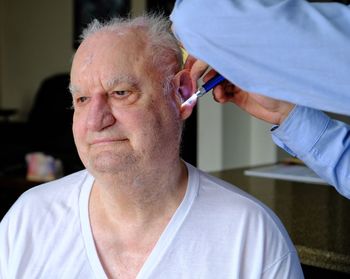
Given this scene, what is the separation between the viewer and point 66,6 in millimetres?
6492

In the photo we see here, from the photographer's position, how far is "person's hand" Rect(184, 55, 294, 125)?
94 centimetres

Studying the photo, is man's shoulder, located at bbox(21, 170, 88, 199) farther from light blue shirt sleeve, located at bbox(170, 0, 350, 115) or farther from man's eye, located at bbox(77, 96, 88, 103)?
light blue shirt sleeve, located at bbox(170, 0, 350, 115)

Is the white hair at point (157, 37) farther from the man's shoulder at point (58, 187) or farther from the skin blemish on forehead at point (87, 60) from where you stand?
the man's shoulder at point (58, 187)

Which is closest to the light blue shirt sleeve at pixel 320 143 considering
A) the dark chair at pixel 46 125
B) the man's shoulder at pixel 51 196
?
the man's shoulder at pixel 51 196

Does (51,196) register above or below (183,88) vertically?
below

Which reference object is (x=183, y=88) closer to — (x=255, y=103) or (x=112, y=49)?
(x=112, y=49)

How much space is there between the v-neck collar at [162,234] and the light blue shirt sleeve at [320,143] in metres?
0.38

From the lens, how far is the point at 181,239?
1.22 m

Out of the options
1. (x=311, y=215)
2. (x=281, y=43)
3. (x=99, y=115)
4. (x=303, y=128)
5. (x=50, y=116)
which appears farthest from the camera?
(x=50, y=116)

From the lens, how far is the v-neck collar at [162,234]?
121 cm

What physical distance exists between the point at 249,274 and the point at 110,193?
13.6 inches

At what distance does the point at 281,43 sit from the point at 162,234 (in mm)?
623

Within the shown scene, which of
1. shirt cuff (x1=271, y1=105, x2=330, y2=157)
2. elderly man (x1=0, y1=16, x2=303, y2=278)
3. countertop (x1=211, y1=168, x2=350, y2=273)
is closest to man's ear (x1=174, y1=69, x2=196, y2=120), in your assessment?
elderly man (x1=0, y1=16, x2=303, y2=278)

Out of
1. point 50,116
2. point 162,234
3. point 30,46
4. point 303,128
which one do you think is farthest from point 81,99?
point 30,46
